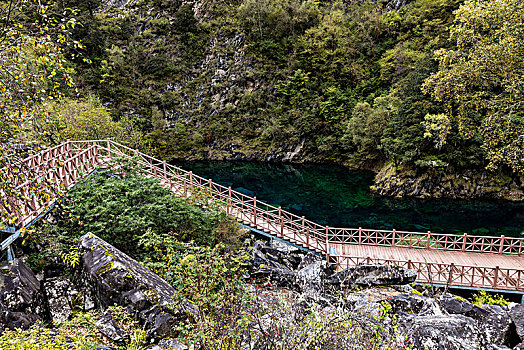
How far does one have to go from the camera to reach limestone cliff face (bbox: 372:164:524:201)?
2520 centimetres

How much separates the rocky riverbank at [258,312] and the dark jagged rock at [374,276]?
220 cm

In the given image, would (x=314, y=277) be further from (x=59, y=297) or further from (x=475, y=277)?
(x=475, y=277)

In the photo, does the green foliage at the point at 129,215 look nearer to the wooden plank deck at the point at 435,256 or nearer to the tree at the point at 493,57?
the wooden plank deck at the point at 435,256

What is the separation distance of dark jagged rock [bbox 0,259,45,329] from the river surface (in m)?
19.5

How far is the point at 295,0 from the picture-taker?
44.7 m

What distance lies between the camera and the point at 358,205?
26.3 m

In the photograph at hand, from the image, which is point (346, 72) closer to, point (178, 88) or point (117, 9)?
point (178, 88)

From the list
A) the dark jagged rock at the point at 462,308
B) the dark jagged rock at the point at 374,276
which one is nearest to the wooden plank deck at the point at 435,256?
the dark jagged rock at the point at 374,276

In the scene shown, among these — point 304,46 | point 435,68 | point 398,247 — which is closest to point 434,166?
point 435,68

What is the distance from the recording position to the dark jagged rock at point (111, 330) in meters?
5.04

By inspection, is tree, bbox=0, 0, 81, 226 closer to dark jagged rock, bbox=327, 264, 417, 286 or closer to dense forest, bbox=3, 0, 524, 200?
dark jagged rock, bbox=327, 264, 417, 286

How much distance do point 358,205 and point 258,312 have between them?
2344 cm

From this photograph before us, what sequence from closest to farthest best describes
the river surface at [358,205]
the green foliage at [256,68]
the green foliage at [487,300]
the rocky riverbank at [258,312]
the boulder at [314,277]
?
the rocky riverbank at [258,312], the boulder at [314,277], the green foliage at [487,300], the river surface at [358,205], the green foliage at [256,68]

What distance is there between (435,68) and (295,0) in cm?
2791
